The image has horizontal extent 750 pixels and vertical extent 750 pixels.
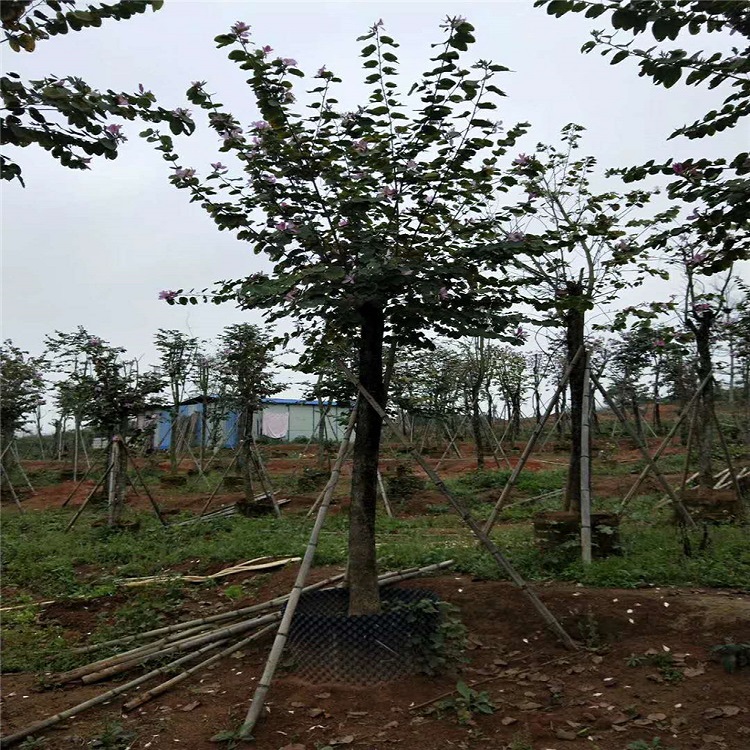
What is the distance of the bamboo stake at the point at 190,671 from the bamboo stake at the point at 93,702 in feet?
0.27

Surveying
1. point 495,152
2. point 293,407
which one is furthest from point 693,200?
point 293,407

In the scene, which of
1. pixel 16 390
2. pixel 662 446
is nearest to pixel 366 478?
pixel 662 446

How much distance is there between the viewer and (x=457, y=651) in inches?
189

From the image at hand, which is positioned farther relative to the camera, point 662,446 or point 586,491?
point 662,446

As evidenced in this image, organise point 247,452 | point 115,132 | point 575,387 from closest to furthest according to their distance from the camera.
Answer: point 115,132 < point 575,387 < point 247,452

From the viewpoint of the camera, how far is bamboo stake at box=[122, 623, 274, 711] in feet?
15.0

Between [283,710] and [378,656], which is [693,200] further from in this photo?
[283,710]

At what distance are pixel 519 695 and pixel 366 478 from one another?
6.23ft

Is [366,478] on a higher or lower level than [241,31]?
lower

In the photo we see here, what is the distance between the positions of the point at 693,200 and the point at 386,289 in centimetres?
203

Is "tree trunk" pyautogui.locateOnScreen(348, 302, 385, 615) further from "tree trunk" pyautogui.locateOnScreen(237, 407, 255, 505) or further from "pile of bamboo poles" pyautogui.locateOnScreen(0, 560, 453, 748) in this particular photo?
"tree trunk" pyautogui.locateOnScreen(237, 407, 255, 505)

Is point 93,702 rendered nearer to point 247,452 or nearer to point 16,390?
point 247,452

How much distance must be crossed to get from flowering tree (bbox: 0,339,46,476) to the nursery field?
1065cm

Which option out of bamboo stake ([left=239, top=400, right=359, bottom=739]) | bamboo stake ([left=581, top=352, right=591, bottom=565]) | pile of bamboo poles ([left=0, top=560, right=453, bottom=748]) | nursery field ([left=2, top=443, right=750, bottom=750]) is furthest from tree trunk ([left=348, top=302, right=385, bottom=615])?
bamboo stake ([left=581, top=352, right=591, bottom=565])
